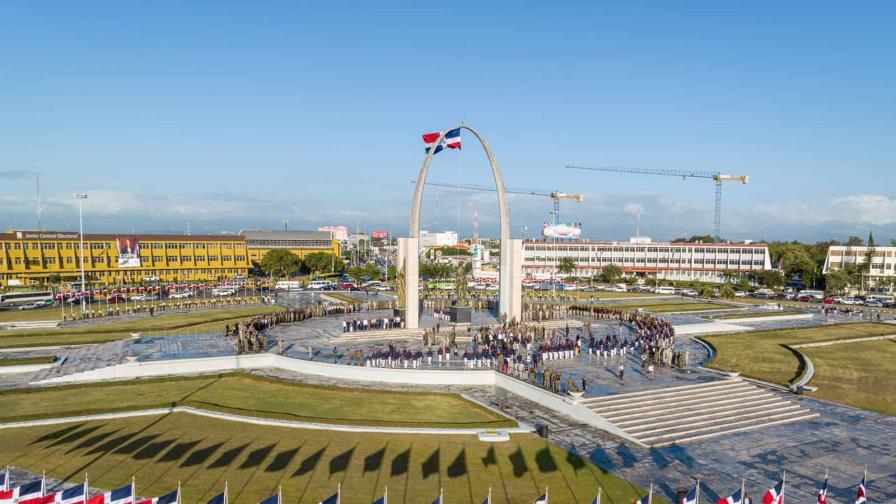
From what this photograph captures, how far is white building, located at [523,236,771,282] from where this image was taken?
91625mm

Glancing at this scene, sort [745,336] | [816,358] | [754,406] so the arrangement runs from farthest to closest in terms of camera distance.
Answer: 1. [745,336]
2. [816,358]
3. [754,406]

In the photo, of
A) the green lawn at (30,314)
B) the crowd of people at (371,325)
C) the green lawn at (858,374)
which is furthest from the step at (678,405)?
the green lawn at (30,314)

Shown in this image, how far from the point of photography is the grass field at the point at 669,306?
57.5 m

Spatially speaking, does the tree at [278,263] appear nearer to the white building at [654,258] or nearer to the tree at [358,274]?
the tree at [358,274]

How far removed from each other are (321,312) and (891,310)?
55650 mm

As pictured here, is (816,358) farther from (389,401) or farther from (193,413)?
(193,413)

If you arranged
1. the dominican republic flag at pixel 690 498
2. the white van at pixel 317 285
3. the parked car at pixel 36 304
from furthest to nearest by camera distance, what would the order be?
the white van at pixel 317 285 → the parked car at pixel 36 304 → the dominican republic flag at pixel 690 498

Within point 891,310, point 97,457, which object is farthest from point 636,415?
point 891,310

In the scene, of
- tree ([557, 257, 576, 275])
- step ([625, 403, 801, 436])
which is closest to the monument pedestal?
step ([625, 403, 801, 436])

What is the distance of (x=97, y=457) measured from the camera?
1802cm

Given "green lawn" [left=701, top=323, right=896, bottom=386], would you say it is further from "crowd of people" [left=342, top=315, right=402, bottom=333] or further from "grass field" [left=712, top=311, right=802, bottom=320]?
"crowd of people" [left=342, top=315, right=402, bottom=333]

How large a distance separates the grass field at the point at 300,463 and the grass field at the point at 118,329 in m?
19.5

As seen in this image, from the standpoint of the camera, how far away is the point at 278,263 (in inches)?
3324

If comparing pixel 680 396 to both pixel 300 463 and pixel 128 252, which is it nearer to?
pixel 300 463
